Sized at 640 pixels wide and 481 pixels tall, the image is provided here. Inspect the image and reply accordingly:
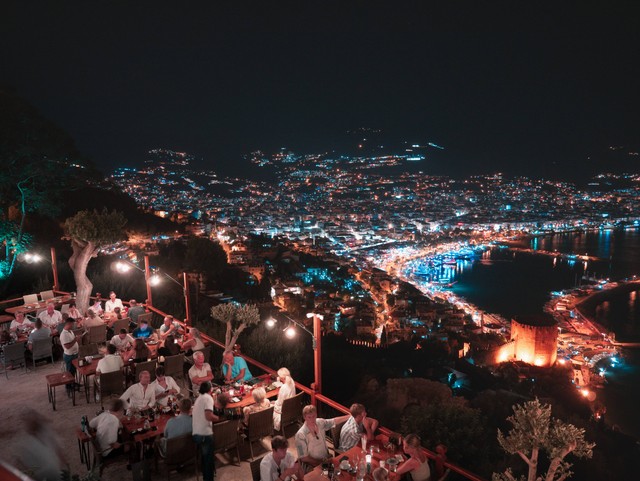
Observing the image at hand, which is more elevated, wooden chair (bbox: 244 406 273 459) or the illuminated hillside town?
wooden chair (bbox: 244 406 273 459)

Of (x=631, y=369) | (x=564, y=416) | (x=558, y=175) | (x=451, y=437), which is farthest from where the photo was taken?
(x=558, y=175)

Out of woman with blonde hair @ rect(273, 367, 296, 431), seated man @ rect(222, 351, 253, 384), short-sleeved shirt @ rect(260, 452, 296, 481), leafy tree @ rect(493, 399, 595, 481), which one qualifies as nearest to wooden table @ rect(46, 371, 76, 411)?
seated man @ rect(222, 351, 253, 384)

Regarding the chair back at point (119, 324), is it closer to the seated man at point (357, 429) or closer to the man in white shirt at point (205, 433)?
the man in white shirt at point (205, 433)

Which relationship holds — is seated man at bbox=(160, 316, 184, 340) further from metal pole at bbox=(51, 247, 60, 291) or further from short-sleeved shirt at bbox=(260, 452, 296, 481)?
metal pole at bbox=(51, 247, 60, 291)

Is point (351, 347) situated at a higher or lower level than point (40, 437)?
lower

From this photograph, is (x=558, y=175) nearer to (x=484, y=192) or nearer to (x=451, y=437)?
(x=484, y=192)

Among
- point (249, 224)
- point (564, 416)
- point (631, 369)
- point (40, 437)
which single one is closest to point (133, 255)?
point (40, 437)

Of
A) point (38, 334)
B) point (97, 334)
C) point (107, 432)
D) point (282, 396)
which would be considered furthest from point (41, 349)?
point (282, 396)
